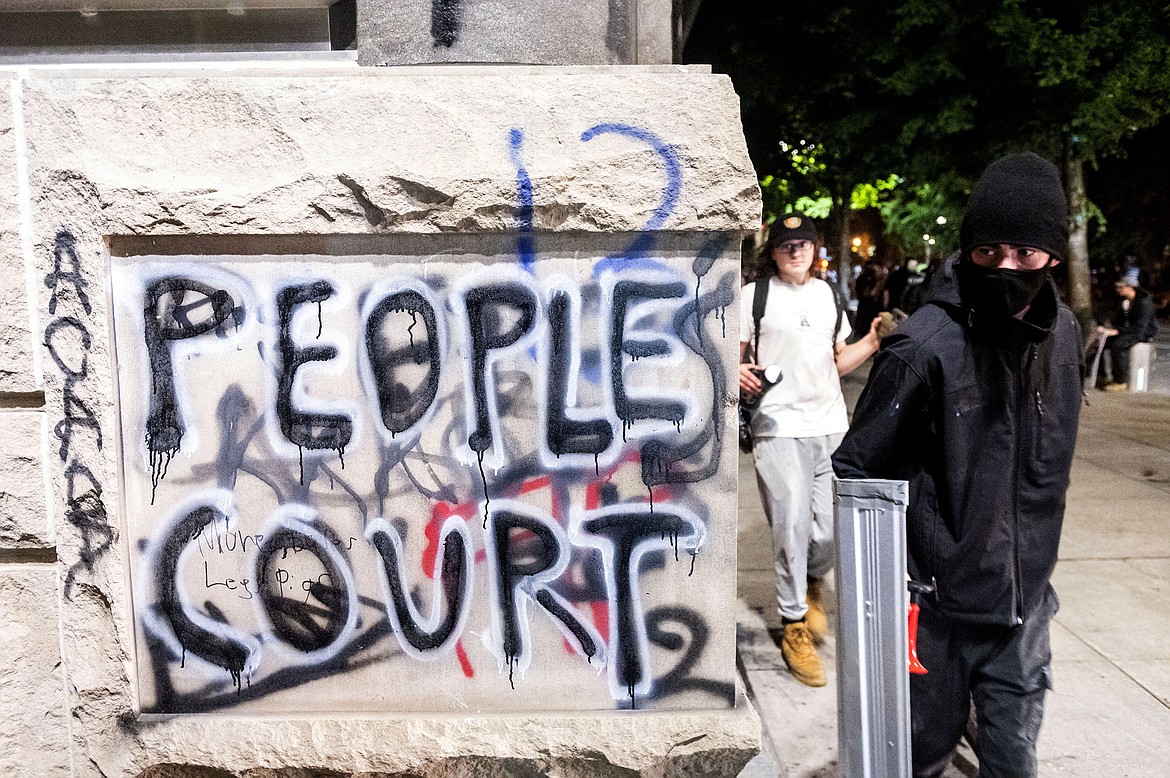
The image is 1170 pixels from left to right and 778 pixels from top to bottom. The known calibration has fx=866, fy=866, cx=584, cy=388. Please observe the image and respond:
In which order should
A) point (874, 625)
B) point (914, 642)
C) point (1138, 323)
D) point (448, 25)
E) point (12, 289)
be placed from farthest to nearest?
1. point (1138, 323)
2. point (448, 25)
3. point (12, 289)
4. point (914, 642)
5. point (874, 625)

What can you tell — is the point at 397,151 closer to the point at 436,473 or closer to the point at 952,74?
the point at 436,473

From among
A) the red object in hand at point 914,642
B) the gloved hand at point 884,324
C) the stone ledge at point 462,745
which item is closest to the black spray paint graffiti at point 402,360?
the stone ledge at point 462,745

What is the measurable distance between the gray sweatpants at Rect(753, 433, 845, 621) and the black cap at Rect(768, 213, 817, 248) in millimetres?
894

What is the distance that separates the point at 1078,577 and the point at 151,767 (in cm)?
466

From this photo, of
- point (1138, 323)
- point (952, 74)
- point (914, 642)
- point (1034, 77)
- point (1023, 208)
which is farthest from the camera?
point (952, 74)

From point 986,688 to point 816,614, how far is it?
179 cm

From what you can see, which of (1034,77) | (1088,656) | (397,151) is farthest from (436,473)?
(1034,77)

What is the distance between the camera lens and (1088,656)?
394 centimetres

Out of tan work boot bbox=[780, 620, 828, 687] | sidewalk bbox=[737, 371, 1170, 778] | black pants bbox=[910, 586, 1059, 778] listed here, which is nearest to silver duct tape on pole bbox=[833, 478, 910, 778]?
black pants bbox=[910, 586, 1059, 778]

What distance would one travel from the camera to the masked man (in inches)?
88.4

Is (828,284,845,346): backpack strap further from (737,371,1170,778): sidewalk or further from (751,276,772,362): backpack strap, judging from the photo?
(737,371,1170,778): sidewalk

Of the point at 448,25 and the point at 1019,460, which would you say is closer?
the point at 1019,460

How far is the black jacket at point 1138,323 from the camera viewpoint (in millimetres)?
Result: 11461

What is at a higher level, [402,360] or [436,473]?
[402,360]
